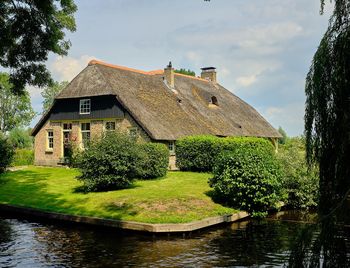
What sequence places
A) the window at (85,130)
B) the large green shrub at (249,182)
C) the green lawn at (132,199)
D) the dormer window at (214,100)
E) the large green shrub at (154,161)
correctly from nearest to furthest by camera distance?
the green lawn at (132,199)
the large green shrub at (249,182)
the large green shrub at (154,161)
the window at (85,130)
the dormer window at (214,100)

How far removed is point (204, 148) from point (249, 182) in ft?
33.9

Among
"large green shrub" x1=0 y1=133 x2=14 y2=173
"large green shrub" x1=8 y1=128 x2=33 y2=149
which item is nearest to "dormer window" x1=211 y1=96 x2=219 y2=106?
"large green shrub" x1=0 y1=133 x2=14 y2=173

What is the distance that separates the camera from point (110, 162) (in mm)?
20078

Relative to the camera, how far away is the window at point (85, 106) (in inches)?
1270

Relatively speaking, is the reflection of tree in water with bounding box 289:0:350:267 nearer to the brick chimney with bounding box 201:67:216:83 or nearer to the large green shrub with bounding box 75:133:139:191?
the large green shrub with bounding box 75:133:139:191

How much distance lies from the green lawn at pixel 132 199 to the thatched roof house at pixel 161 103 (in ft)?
20.5

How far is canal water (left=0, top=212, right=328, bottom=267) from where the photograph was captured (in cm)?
1119

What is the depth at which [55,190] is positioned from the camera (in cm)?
2209

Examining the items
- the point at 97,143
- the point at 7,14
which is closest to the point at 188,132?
the point at 97,143

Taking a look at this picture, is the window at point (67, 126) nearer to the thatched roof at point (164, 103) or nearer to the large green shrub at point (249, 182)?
the thatched roof at point (164, 103)

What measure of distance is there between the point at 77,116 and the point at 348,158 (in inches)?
1162

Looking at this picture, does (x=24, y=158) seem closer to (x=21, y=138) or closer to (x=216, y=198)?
(x=21, y=138)

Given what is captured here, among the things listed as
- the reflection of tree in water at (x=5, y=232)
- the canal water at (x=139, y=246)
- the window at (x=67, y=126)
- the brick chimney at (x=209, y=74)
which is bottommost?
the canal water at (x=139, y=246)

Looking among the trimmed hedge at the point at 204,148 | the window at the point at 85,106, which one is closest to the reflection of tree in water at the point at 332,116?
the trimmed hedge at the point at 204,148
